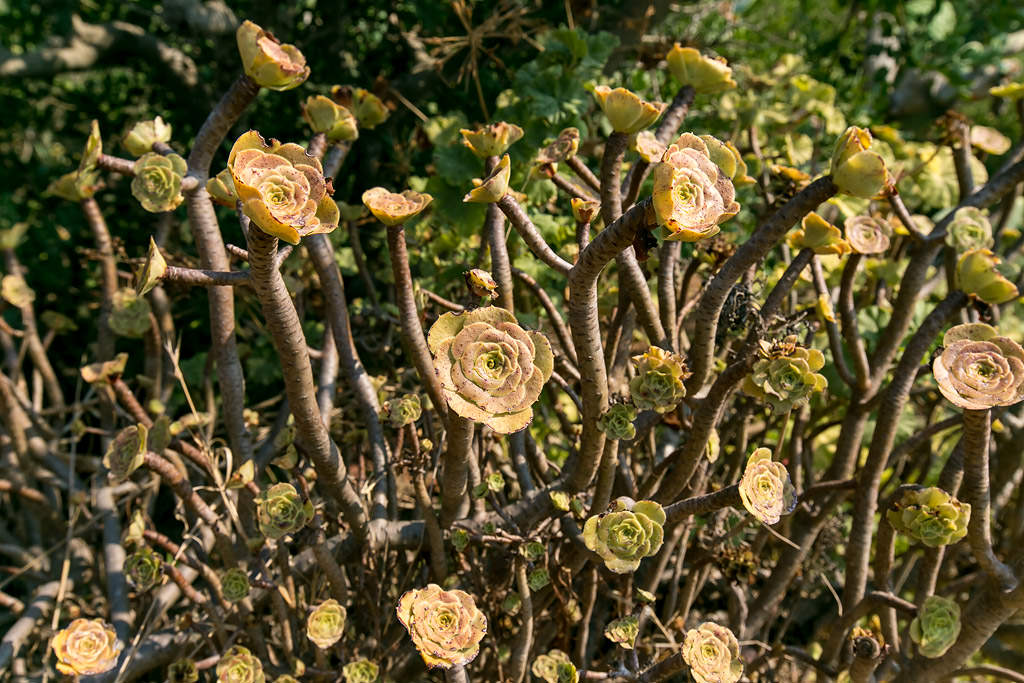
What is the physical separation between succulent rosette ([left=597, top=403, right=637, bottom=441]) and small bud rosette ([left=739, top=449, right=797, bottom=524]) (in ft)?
0.56

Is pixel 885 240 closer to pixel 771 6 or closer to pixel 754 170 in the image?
pixel 754 170

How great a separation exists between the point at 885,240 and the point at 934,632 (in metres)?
0.66

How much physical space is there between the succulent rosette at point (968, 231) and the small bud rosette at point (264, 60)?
3.86 feet

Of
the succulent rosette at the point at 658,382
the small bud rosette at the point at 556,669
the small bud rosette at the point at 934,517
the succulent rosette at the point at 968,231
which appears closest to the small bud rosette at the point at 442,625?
the small bud rosette at the point at 556,669

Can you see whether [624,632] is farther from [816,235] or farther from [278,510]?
[816,235]

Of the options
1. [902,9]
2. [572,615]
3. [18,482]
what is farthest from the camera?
[902,9]

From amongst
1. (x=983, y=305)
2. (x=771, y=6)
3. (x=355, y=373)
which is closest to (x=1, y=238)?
(x=355, y=373)

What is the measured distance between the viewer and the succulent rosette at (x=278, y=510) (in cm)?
116

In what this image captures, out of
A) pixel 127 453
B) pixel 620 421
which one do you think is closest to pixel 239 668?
pixel 127 453

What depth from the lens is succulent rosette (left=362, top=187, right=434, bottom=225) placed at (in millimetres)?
1018

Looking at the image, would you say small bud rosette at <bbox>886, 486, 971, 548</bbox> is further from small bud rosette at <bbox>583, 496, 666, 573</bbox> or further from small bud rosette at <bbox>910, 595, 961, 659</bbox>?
small bud rosette at <bbox>583, 496, 666, 573</bbox>

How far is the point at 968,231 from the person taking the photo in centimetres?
134

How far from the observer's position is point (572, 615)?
52.2 inches

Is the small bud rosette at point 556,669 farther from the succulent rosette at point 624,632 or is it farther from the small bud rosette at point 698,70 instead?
the small bud rosette at point 698,70
